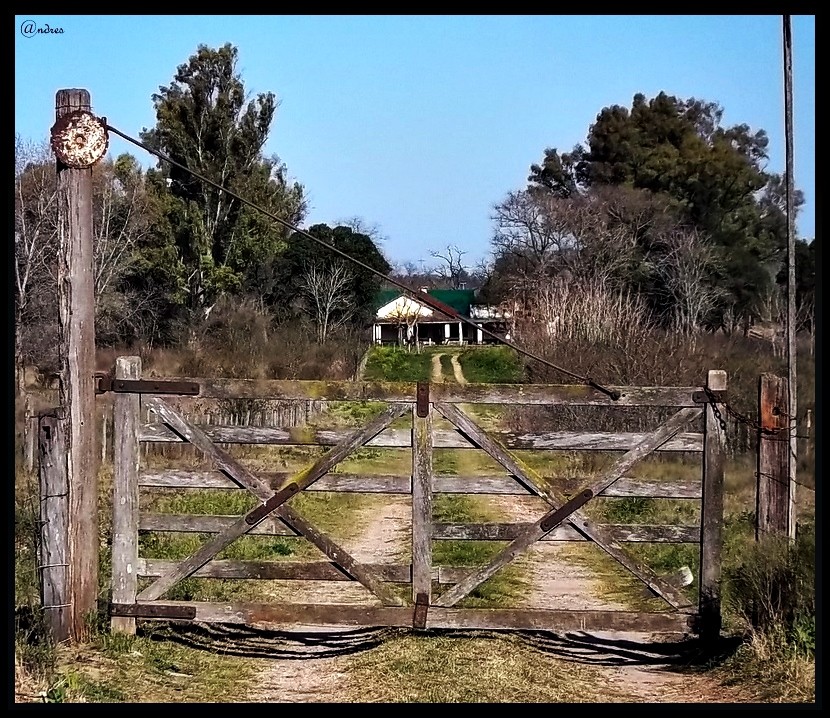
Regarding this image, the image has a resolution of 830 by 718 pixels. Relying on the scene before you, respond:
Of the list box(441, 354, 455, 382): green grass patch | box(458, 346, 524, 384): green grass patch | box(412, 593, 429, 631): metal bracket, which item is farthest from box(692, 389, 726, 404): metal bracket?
box(441, 354, 455, 382): green grass patch

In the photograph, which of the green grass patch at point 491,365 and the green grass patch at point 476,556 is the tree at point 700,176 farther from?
→ the green grass patch at point 476,556

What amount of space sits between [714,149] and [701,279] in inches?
413

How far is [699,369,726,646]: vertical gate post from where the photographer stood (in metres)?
6.80

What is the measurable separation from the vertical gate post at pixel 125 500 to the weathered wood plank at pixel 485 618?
93cm

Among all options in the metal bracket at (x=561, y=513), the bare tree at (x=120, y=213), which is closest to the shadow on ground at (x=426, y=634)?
the metal bracket at (x=561, y=513)

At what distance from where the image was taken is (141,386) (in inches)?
273

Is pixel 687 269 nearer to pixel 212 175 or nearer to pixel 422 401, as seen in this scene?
pixel 212 175

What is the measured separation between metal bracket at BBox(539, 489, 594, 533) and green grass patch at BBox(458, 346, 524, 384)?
24.5m

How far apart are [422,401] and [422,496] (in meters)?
0.66

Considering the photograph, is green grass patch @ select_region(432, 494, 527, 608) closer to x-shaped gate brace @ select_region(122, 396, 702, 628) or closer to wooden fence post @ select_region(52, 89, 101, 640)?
x-shaped gate brace @ select_region(122, 396, 702, 628)

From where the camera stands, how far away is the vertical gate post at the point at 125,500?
691 centimetres

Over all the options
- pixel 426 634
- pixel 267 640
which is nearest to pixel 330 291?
pixel 267 640
